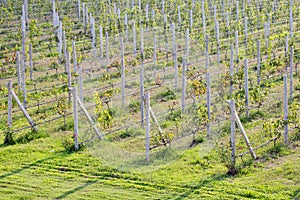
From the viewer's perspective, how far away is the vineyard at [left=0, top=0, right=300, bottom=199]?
31.9ft

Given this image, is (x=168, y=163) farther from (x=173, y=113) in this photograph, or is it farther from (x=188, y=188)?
(x=173, y=113)

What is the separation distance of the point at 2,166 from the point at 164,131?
10.1 ft

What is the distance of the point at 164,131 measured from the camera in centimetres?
1174

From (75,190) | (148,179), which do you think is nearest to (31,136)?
(75,190)

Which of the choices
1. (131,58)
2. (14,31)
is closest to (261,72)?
(131,58)

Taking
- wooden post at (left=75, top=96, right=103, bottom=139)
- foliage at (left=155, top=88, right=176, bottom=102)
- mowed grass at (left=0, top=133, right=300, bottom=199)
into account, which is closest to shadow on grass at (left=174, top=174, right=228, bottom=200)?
mowed grass at (left=0, top=133, right=300, bottom=199)

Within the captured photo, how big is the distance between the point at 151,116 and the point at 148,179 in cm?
183

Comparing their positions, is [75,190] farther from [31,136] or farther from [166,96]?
[166,96]

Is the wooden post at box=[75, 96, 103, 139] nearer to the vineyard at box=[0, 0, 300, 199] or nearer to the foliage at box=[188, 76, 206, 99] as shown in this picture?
the vineyard at box=[0, 0, 300, 199]

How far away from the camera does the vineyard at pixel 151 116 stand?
31.9ft

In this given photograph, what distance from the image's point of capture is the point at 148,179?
9789mm

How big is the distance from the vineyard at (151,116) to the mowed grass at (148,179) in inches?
0.7

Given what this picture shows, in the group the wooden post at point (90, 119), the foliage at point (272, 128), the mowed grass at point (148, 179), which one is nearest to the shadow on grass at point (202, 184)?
the mowed grass at point (148, 179)

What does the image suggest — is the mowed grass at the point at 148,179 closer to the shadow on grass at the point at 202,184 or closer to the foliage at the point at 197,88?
the shadow on grass at the point at 202,184
